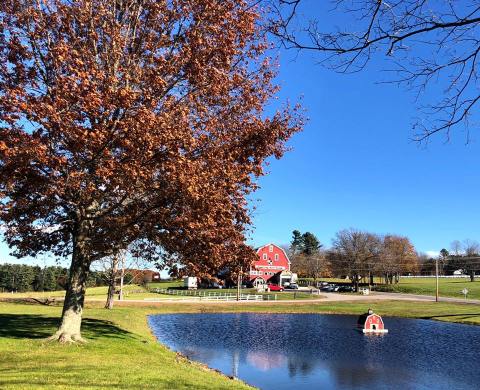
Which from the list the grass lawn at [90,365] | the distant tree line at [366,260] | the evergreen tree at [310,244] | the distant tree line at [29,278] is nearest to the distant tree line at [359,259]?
the distant tree line at [366,260]

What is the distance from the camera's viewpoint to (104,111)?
1331cm

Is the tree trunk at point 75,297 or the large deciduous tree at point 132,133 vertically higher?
the large deciduous tree at point 132,133

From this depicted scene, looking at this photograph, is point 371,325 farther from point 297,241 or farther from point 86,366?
point 297,241

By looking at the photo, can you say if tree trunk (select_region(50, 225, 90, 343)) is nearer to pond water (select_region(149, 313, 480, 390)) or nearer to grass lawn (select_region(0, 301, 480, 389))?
grass lawn (select_region(0, 301, 480, 389))

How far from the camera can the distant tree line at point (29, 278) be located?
88.8 meters

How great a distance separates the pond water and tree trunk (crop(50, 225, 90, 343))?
25.8 feet

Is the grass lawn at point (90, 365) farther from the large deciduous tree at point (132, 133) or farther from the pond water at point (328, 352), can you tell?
the pond water at point (328, 352)

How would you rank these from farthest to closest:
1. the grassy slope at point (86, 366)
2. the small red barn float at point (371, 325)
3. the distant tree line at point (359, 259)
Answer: the distant tree line at point (359, 259), the small red barn float at point (371, 325), the grassy slope at point (86, 366)

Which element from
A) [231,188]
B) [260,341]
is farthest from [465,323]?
[231,188]

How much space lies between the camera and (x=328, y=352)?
93.6 ft

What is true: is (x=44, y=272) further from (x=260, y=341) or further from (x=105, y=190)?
(x=105, y=190)

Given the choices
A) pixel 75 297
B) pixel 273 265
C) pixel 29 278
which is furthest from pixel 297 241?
pixel 75 297

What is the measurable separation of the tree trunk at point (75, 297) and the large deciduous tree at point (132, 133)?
0.04 m

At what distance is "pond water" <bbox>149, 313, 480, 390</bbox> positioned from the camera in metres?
21.2
